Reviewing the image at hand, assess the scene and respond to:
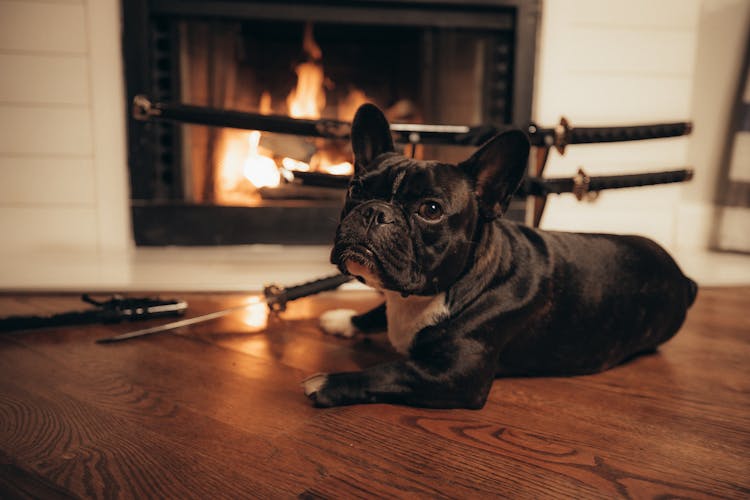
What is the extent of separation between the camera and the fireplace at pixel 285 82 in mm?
2455

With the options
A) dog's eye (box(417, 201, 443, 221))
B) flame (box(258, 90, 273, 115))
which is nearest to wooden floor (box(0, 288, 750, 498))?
dog's eye (box(417, 201, 443, 221))

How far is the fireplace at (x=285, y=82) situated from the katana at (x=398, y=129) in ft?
2.43

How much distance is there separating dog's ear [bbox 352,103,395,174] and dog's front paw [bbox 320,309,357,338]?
19.1 inches

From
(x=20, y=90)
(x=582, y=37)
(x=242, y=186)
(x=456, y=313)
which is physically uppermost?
(x=582, y=37)

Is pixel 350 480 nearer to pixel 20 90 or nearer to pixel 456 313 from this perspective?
pixel 456 313

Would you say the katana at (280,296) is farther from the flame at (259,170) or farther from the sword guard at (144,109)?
the flame at (259,170)

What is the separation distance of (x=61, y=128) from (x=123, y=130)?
0.90 ft

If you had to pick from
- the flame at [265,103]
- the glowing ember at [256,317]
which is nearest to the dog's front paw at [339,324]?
the glowing ember at [256,317]

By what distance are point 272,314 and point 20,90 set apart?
1750 mm

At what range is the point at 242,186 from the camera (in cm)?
285

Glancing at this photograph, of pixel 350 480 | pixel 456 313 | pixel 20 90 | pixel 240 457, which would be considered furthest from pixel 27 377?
pixel 20 90

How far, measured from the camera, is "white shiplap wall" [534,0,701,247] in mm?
2537

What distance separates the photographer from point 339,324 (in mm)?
1465

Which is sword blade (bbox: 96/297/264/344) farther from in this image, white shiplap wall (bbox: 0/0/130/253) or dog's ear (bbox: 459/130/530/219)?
white shiplap wall (bbox: 0/0/130/253)
